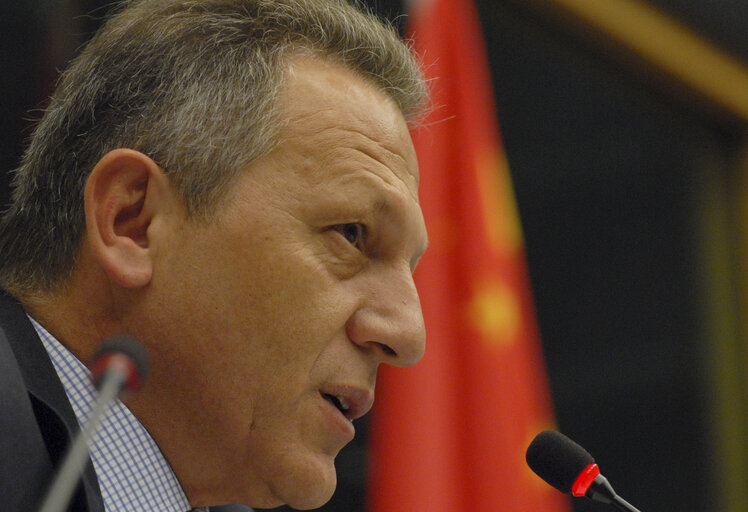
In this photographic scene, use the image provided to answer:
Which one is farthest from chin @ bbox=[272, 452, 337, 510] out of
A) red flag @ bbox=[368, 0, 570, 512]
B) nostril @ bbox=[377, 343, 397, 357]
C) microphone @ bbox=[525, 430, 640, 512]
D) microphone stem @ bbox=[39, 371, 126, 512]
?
red flag @ bbox=[368, 0, 570, 512]

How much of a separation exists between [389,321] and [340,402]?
0.16 metres

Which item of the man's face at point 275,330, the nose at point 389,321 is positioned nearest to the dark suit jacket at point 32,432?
the man's face at point 275,330

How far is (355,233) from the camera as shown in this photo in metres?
1.61

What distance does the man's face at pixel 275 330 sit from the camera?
1.49 metres

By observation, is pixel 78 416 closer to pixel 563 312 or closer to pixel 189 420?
pixel 189 420

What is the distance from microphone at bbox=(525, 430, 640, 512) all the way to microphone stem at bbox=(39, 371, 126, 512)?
0.76 metres

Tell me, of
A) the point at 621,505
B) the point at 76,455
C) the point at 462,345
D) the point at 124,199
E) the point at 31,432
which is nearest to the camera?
the point at 76,455

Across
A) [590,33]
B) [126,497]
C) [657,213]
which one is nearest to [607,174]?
[657,213]

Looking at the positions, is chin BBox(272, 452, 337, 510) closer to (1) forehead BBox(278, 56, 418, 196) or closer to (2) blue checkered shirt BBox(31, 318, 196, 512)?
(2) blue checkered shirt BBox(31, 318, 196, 512)

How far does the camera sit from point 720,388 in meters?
3.79

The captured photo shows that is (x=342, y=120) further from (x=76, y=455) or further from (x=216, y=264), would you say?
(x=76, y=455)

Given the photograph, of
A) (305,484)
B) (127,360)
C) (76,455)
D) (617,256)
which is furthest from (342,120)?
(617,256)

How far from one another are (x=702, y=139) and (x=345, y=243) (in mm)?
2843

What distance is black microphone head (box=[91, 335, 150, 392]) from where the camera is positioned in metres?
1.02
